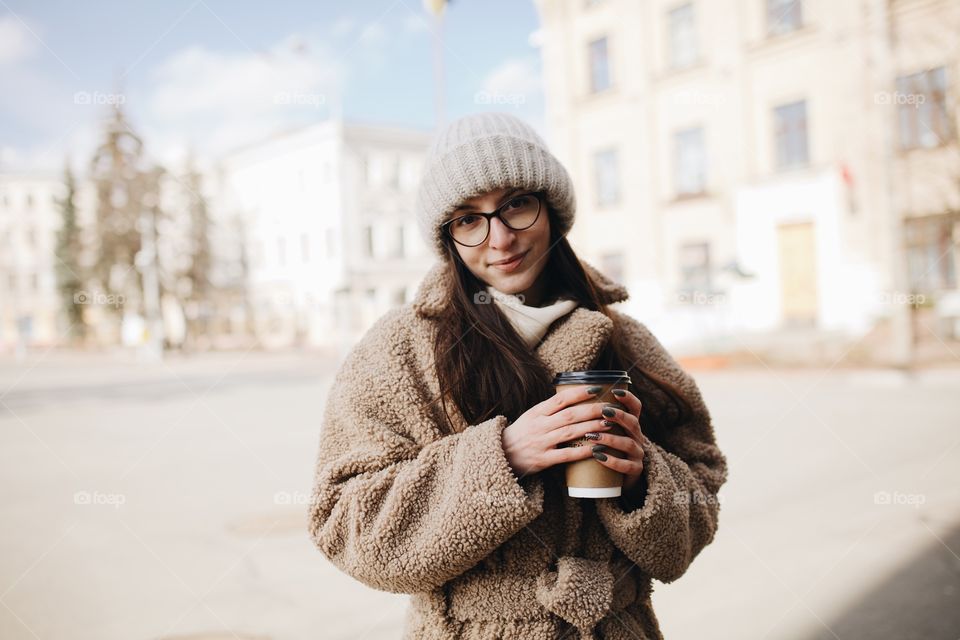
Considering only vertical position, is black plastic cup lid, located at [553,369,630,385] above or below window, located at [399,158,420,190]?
below

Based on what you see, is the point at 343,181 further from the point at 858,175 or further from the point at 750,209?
the point at 858,175

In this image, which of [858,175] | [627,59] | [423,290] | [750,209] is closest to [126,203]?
[627,59]

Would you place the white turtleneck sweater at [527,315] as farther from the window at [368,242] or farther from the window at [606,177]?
the window at [368,242]

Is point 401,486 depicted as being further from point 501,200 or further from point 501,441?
point 501,200

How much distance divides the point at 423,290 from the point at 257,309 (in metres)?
33.1

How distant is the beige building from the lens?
14.8m

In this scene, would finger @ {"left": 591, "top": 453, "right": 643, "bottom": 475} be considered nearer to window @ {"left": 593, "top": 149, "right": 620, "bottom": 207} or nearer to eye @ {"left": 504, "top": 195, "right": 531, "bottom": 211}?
eye @ {"left": 504, "top": 195, "right": 531, "bottom": 211}

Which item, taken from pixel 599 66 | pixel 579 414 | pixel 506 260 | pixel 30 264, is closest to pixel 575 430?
pixel 579 414

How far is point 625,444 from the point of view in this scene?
1207mm

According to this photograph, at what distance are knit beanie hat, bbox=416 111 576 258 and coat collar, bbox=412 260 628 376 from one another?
0.10 meters

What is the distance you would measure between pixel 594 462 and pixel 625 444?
0.20 ft

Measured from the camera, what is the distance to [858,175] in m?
16.3

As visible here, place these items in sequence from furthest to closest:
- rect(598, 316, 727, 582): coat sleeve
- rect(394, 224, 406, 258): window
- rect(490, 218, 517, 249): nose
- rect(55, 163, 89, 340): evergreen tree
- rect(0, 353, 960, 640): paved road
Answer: rect(55, 163, 89, 340): evergreen tree < rect(394, 224, 406, 258): window < rect(0, 353, 960, 640): paved road < rect(490, 218, 517, 249): nose < rect(598, 316, 727, 582): coat sleeve

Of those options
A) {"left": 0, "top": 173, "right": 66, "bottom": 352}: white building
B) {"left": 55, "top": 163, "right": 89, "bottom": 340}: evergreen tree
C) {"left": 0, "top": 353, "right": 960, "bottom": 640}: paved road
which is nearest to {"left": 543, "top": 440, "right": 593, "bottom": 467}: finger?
{"left": 0, "top": 353, "right": 960, "bottom": 640}: paved road
